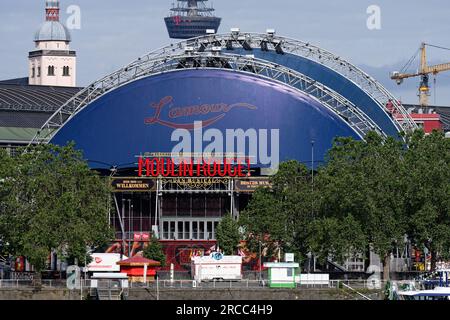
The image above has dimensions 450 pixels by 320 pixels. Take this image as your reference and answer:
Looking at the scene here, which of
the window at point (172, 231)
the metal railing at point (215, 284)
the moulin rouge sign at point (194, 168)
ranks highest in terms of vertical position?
the moulin rouge sign at point (194, 168)

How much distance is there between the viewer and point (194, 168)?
18038cm

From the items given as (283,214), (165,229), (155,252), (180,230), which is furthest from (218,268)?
(165,229)

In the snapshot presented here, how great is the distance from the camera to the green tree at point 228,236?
548 feet

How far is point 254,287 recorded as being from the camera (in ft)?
446

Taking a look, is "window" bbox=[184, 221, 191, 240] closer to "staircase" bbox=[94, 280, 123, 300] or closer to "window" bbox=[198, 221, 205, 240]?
"window" bbox=[198, 221, 205, 240]

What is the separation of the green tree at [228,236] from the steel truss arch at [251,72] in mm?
21538

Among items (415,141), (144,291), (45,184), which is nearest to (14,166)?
(45,184)

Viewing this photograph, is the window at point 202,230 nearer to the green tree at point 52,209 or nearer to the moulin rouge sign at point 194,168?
the moulin rouge sign at point 194,168

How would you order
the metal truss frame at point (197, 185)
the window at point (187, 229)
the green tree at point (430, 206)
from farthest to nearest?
the window at point (187, 229)
the metal truss frame at point (197, 185)
the green tree at point (430, 206)

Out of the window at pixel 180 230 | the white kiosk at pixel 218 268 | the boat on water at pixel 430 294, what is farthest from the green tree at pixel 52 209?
the boat on water at pixel 430 294

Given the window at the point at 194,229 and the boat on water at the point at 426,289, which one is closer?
the boat on water at the point at 426,289

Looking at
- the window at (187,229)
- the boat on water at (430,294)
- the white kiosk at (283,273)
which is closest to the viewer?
the boat on water at (430,294)

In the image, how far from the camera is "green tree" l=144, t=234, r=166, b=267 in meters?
174

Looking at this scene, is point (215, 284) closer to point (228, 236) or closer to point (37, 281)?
point (37, 281)
